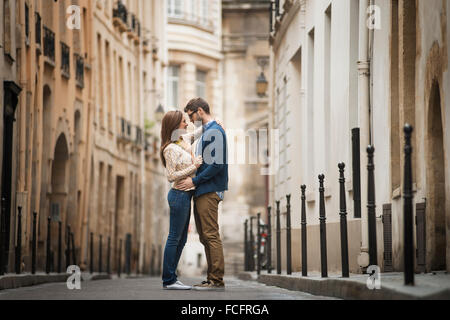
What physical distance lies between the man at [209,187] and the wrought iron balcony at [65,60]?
1545 centimetres

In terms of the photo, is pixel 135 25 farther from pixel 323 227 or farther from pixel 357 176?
pixel 323 227

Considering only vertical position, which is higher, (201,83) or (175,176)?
(201,83)

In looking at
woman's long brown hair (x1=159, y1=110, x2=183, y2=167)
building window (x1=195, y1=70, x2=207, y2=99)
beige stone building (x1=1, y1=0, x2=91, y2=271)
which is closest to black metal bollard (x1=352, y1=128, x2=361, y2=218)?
woman's long brown hair (x1=159, y1=110, x2=183, y2=167)

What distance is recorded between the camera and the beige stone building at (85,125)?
20.5 metres

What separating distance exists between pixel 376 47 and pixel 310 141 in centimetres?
615

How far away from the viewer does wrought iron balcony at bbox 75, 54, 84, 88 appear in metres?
28.5

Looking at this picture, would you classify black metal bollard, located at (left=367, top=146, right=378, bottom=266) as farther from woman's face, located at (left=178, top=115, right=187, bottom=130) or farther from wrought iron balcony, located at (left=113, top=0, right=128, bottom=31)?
wrought iron balcony, located at (left=113, top=0, right=128, bottom=31)

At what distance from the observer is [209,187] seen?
445 inches

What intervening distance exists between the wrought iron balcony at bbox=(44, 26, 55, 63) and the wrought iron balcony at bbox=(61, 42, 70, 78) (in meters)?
1.36

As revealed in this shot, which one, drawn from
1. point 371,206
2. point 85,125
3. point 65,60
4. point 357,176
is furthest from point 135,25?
point 371,206

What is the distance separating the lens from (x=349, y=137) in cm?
1578

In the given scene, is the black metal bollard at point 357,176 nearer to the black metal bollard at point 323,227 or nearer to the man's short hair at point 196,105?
the black metal bollard at point 323,227

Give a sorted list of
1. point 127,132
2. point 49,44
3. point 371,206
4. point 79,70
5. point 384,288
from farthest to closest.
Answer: point 127,132, point 79,70, point 49,44, point 371,206, point 384,288

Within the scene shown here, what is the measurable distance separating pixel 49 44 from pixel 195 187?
14.1m
